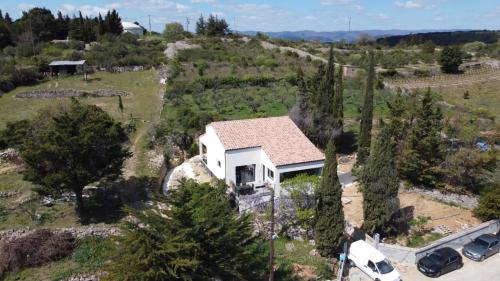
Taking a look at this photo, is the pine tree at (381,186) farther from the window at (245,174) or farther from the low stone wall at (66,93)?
the low stone wall at (66,93)

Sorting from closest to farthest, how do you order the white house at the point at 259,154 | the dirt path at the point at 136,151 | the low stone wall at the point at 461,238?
the low stone wall at the point at 461,238 < the white house at the point at 259,154 < the dirt path at the point at 136,151

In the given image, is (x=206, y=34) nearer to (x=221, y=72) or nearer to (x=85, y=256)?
(x=221, y=72)

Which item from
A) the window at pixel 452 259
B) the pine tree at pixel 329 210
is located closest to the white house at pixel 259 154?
the pine tree at pixel 329 210

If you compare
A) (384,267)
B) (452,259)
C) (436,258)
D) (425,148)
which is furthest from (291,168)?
(452,259)

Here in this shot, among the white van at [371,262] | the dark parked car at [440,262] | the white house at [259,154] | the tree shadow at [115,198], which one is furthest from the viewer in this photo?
the white house at [259,154]

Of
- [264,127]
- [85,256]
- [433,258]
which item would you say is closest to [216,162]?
[264,127]

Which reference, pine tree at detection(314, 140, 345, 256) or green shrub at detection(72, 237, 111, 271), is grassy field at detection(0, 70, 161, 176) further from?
pine tree at detection(314, 140, 345, 256)

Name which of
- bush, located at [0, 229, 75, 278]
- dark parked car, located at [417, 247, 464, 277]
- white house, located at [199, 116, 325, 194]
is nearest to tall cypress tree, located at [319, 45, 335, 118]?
white house, located at [199, 116, 325, 194]
